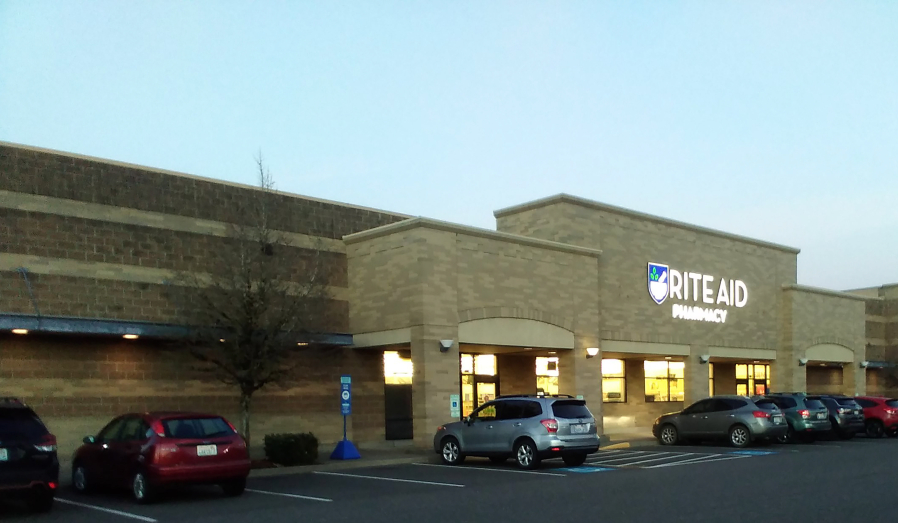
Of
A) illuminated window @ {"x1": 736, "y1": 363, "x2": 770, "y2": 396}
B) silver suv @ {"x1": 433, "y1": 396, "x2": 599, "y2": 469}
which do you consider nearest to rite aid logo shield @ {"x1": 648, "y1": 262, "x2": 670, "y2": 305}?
illuminated window @ {"x1": 736, "y1": 363, "x2": 770, "y2": 396}

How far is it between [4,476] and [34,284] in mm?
8254

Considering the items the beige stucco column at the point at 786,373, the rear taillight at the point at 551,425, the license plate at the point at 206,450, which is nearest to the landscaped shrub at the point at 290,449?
the rear taillight at the point at 551,425

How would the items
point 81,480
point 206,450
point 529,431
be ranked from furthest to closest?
point 529,431 → point 81,480 → point 206,450

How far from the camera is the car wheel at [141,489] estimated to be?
14.4m

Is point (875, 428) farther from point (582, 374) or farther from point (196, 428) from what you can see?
point (196, 428)

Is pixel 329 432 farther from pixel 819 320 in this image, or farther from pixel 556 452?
pixel 819 320

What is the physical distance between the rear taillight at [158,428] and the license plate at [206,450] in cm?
62

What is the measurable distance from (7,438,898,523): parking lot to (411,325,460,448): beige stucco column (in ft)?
7.34

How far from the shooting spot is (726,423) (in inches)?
1023

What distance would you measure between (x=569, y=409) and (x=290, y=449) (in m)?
6.49

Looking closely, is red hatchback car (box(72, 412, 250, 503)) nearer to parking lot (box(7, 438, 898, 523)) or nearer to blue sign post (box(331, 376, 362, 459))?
parking lot (box(7, 438, 898, 523))

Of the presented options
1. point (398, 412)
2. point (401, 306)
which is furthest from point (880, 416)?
point (401, 306)

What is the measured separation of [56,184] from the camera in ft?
68.1

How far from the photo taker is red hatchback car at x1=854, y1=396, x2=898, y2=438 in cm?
3093
